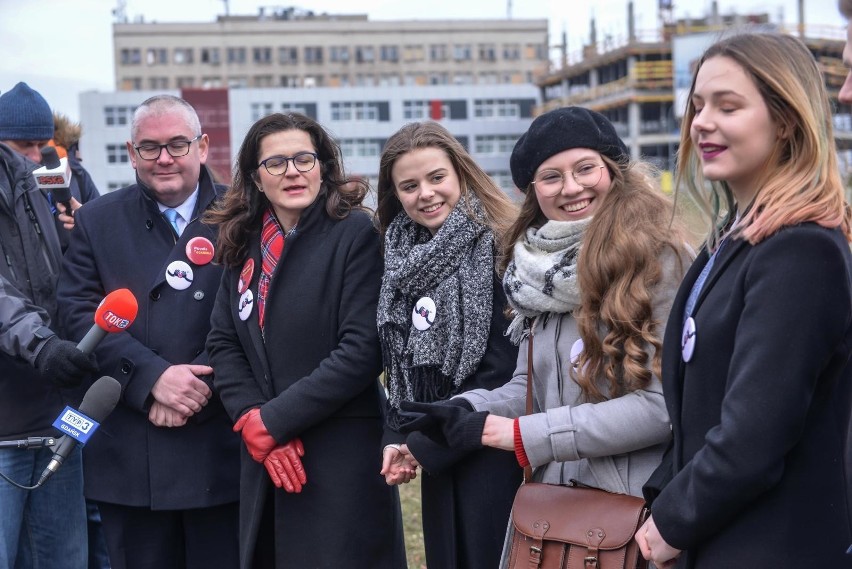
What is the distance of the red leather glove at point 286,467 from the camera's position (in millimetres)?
3771

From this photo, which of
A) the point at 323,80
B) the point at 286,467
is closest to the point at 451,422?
the point at 286,467

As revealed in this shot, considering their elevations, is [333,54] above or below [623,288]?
above

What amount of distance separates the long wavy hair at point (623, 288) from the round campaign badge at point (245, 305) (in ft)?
4.52

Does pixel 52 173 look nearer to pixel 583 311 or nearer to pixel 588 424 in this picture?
pixel 583 311

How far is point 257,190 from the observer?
4.14m

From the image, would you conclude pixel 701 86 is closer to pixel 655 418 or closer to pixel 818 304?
pixel 818 304

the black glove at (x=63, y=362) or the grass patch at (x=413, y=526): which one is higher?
the black glove at (x=63, y=362)

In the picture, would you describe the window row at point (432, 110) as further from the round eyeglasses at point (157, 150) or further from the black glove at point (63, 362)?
the black glove at point (63, 362)

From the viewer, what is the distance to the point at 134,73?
108 m

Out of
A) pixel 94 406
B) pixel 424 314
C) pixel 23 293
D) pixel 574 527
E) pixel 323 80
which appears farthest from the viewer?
pixel 323 80

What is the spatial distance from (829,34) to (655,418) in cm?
7139

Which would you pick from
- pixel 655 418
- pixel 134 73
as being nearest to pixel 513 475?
pixel 655 418

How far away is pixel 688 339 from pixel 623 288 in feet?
1.81

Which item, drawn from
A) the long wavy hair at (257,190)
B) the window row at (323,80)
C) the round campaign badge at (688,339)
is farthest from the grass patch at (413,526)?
the window row at (323,80)
